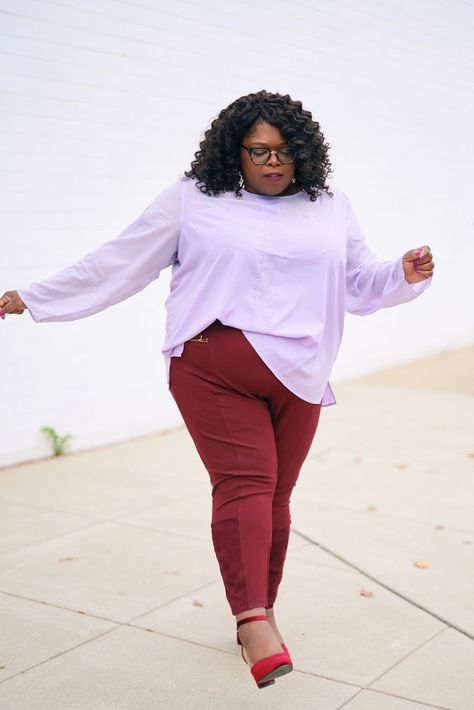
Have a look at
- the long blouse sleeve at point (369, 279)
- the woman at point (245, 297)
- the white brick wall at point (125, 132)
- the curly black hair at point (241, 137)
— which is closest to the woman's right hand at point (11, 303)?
the woman at point (245, 297)

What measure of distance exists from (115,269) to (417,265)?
1.01 meters

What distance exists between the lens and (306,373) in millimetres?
3055

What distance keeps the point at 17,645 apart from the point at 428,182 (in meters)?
8.39

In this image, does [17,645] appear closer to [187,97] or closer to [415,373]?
[187,97]

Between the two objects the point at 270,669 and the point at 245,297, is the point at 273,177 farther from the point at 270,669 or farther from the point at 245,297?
the point at 270,669

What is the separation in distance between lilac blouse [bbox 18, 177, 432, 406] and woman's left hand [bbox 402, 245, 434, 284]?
0.73 ft

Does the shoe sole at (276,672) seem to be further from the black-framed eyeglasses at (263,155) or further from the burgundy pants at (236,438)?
the black-framed eyeglasses at (263,155)

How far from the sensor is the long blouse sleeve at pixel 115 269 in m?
3.10

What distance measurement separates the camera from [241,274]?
2973 mm

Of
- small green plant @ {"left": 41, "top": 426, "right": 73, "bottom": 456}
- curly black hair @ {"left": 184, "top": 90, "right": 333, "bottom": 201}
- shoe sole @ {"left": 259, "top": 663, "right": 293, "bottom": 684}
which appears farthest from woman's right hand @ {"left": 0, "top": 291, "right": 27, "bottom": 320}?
small green plant @ {"left": 41, "top": 426, "right": 73, "bottom": 456}

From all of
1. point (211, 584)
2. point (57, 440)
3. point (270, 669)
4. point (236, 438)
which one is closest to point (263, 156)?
point (236, 438)

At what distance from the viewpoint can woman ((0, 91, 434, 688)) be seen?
2975mm

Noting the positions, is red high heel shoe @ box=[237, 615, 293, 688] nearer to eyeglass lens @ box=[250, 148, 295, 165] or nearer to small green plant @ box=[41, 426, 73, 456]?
eyeglass lens @ box=[250, 148, 295, 165]

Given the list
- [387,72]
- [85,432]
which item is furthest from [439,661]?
[387,72]
